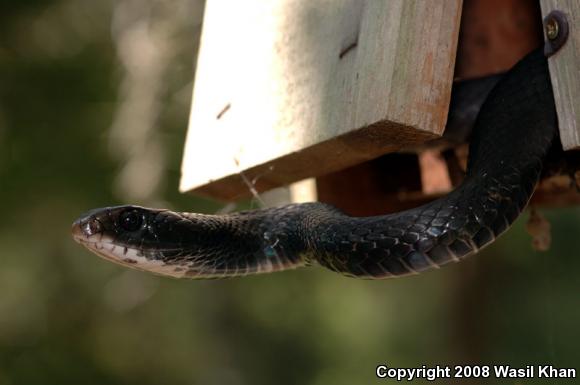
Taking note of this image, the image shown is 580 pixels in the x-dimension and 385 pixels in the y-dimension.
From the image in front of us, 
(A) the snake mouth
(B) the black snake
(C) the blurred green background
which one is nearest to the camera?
(B) the black snake

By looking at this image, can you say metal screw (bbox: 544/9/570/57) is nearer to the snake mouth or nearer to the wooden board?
the wooden board

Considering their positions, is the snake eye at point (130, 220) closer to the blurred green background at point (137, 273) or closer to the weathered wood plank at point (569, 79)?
the weathered wood plank at point (569, 79)

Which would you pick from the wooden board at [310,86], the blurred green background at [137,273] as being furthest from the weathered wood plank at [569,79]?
the blurred green background at [137,273]

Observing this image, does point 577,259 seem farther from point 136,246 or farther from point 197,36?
point 136,246

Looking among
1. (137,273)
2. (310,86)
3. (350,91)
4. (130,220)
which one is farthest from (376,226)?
(137,273)

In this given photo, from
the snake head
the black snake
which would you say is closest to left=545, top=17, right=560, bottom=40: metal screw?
the black snake

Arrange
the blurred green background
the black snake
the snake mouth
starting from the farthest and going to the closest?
the blurred green background < the snake mouth < the black snake

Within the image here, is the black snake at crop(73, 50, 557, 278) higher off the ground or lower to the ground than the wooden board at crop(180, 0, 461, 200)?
lower

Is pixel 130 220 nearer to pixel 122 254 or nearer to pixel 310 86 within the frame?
pixel 122 254
